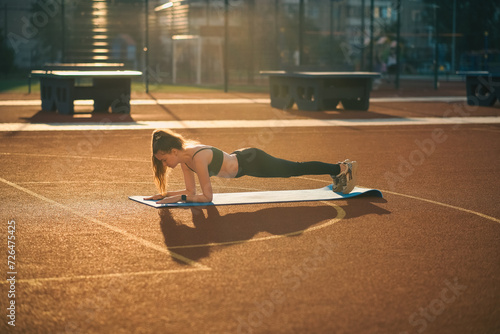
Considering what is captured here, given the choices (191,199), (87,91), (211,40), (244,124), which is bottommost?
(191,199)

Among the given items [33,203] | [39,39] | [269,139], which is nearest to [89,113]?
[269,139]

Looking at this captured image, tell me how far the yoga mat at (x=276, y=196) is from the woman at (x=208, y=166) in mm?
92

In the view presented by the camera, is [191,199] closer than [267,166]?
Yes

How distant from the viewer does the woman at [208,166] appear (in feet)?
24.5

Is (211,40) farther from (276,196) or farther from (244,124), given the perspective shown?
(276,196)

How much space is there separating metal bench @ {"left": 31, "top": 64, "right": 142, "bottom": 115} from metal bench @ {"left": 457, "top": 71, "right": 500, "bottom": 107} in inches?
366

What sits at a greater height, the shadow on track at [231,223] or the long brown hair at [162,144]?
the long brown hair at [162,144]

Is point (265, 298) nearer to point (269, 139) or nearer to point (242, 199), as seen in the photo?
point (242, 199)

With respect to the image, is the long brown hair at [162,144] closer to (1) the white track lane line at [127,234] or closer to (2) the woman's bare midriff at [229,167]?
(2) the woman's bare midriff at [229,167]

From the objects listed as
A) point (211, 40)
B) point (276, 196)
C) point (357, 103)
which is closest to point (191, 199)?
point (276, 196)

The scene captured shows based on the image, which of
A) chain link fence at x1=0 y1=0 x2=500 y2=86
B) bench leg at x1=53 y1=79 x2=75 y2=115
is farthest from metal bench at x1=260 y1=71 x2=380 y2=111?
bench leg at x1=53 y1=79 x2=75 y2=115

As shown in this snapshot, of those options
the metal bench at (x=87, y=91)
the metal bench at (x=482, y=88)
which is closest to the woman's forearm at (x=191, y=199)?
the metal bench at (x=87, y=91)

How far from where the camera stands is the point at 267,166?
26.6ft

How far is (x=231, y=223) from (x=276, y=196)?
138 centimetres
